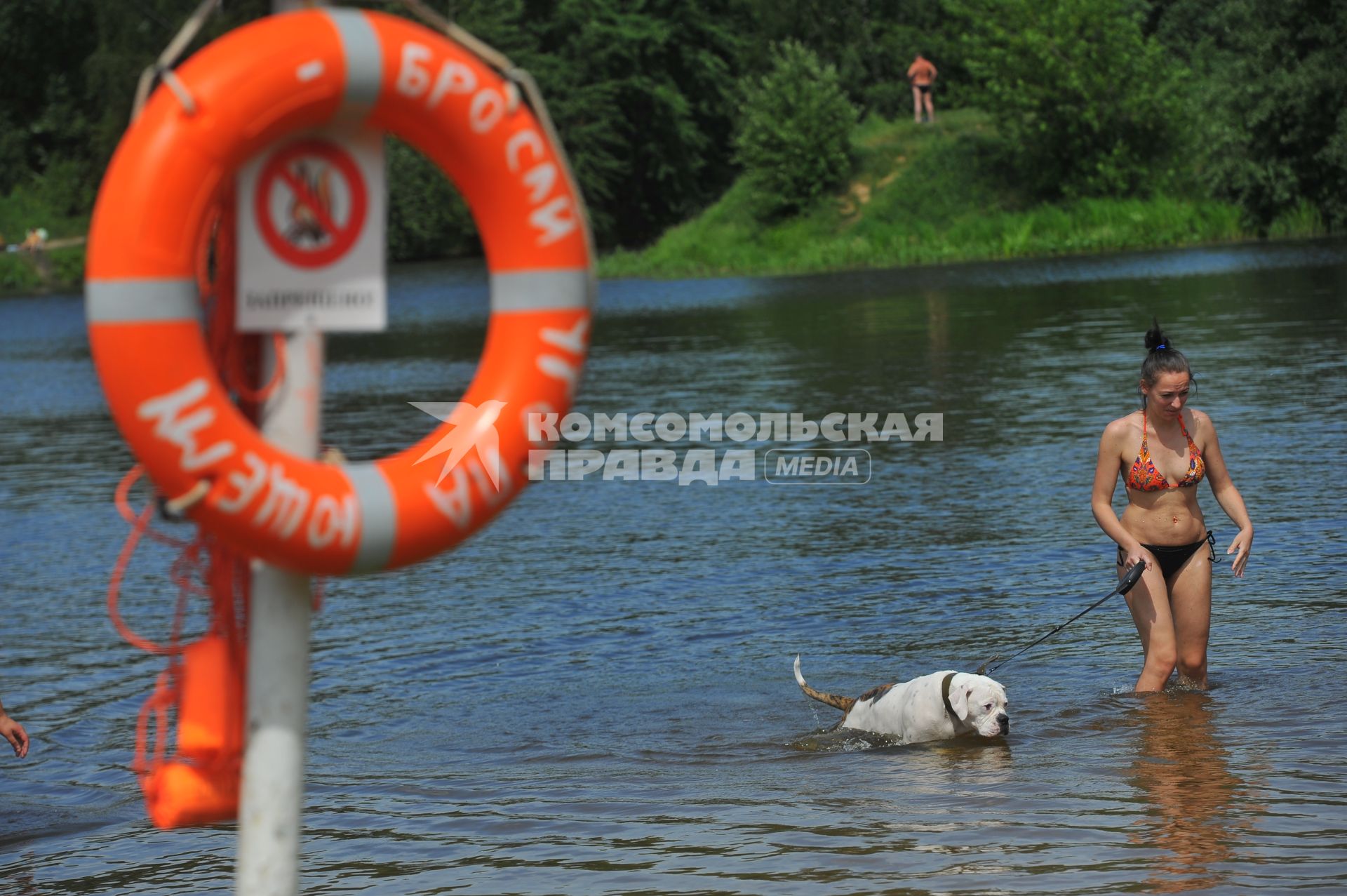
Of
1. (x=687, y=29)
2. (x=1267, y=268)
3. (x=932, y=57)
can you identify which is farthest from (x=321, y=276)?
(x=687, y=29)

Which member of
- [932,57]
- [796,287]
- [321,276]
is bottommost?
[321,276]

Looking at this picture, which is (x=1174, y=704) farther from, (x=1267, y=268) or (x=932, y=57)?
(x=932, y=57)

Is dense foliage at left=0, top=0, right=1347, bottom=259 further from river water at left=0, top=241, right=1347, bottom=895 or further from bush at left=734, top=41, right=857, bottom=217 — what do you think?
river water at left=0, top=241, right=1347, bottom=895

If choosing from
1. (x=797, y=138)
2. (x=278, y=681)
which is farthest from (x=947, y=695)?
(x=797, y=138)

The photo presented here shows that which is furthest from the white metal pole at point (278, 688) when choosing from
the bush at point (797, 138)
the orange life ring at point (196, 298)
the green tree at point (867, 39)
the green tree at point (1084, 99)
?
the green tree at point (867, 39)

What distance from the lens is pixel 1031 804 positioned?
633cm

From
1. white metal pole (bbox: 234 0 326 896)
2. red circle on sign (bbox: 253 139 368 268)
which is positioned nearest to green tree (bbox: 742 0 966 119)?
red circle on sign (bbox: 253 139 368 268)

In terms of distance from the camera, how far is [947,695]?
7.12m

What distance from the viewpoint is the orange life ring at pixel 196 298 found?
361 cm

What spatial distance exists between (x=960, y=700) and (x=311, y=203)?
4.14m

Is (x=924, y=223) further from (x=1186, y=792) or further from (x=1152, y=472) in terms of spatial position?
(x=1186, y=792)

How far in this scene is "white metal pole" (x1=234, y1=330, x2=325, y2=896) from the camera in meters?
3.86

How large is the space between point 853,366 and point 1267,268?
14147 mm

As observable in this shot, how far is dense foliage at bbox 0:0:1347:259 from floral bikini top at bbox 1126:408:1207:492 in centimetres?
3371
